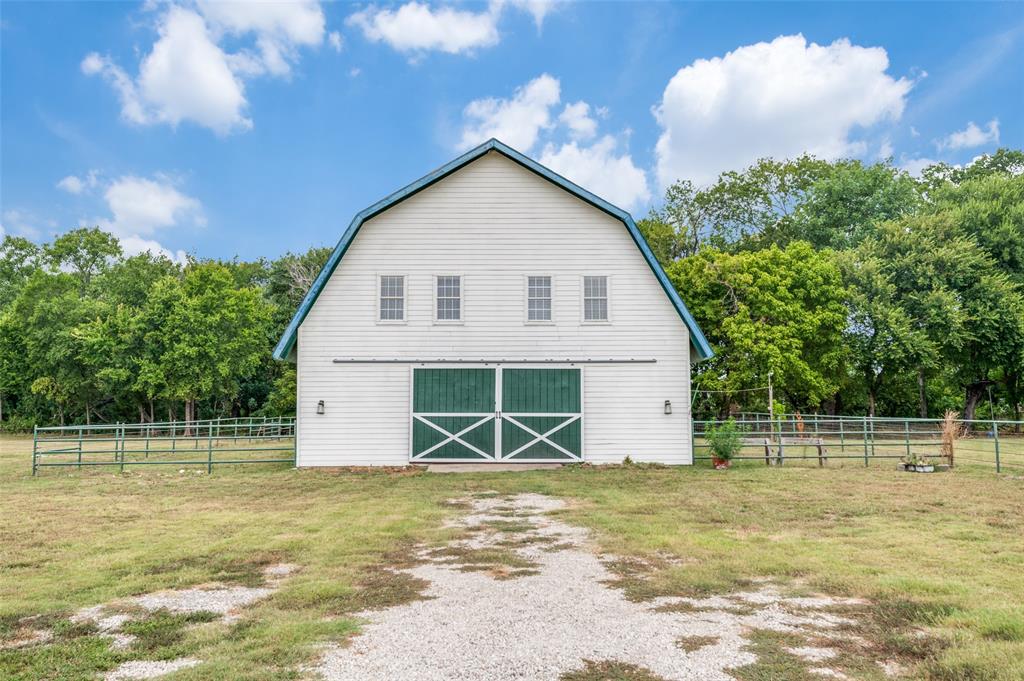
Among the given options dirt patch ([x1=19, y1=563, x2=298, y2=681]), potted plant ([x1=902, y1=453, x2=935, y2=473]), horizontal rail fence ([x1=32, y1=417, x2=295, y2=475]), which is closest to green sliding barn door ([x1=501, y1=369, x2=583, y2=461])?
horizontal rail fence ([x1=32, y1=417, x2=295, y2=475])

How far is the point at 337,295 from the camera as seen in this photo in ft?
55.5

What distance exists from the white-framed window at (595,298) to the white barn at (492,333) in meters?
0.04

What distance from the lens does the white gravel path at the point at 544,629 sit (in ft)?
14.1

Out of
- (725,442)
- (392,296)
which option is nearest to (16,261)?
(392,296)

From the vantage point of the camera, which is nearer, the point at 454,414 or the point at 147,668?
the point at 147,668

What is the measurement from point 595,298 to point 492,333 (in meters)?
2.80

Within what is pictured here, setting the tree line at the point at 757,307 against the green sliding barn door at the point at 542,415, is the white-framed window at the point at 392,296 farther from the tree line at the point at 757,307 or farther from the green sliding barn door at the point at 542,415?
the tree line at the point at 757,307

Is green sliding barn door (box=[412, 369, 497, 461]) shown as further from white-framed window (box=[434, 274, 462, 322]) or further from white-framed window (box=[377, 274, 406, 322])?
white-framed window (box=[377, 274, 406, 322])

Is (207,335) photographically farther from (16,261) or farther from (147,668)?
(147,668)

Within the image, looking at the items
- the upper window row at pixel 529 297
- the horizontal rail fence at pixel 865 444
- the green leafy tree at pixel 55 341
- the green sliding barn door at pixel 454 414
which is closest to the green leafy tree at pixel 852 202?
the horizontal rail fence at pixel 865 444

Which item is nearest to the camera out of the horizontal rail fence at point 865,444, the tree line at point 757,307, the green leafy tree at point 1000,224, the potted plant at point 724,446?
the potted plant at point 724,446

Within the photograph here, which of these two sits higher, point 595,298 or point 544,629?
point 595,298

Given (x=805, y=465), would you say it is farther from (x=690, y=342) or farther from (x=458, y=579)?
(x=458, y=579)

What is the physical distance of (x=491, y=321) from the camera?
17.0 meters
